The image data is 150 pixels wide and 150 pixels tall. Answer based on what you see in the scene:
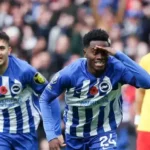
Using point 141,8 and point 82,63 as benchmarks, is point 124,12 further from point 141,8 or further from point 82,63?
point 82,63

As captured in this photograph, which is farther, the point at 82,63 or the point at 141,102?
the point at 141,102

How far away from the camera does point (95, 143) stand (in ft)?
34.6

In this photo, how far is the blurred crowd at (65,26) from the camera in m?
16.0

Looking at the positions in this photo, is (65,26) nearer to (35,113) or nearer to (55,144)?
(35,113)

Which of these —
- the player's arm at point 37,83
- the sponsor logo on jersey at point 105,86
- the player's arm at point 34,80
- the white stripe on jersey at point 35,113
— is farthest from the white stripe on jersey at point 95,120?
the white stripe on jersey at point 35,113

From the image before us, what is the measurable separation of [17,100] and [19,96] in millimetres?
49

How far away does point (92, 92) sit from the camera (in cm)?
1044

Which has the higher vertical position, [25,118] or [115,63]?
[115,63]

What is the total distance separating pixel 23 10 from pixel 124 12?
1.75m

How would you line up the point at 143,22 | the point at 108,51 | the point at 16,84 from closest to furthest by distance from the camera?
the point at 108,51 → the point at 16,84 → the point at 143,22

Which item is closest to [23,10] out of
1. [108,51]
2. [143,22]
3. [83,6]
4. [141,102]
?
[83,6]

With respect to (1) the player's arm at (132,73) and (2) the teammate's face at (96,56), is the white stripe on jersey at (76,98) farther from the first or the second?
(1) the player's arm at (132,73)

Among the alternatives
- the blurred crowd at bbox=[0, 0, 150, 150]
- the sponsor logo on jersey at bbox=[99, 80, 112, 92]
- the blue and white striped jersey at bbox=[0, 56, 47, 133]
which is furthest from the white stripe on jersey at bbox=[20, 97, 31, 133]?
the blurred crowd at bbox=[0, 0, 150, 150]

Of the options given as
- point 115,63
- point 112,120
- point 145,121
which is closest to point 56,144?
point 112,120
